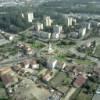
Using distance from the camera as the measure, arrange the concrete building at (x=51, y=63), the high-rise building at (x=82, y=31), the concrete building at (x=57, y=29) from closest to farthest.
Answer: the concrete building at (x=51, y=63) < the high-rise building at (x=82, y=31) < the concrete building at (x=57, y=29)

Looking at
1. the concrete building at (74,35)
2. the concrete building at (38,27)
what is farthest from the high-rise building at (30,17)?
the concrete building at (74,35)

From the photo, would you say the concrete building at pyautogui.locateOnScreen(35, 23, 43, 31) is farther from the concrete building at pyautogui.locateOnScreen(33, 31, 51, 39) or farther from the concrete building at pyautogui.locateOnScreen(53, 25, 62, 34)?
the concrete building at pyautogui.locateOnScreen(53, 25, 62, 34)

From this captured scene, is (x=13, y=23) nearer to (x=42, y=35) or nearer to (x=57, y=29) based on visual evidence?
(x=42, y=35)

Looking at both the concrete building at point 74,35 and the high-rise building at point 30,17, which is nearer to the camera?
the concrete building at point 74,35

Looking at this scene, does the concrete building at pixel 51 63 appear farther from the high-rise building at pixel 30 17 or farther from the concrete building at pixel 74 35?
the high-rise building at pixel 30 17

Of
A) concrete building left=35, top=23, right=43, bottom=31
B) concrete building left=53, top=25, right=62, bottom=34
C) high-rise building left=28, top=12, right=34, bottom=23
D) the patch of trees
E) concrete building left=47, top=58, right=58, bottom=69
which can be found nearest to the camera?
concrete building left=47, top=58, right=58, bottom=69

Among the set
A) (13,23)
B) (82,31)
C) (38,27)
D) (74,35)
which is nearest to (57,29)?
(74,35)

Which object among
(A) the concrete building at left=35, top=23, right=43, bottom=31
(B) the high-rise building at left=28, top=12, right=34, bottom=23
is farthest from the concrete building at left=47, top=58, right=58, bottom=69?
(B) the high-rise building at left=28, top=12, right=34, bottom=23

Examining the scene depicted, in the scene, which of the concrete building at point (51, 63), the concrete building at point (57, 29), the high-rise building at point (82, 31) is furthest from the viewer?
the concrete building at point (57, 29)

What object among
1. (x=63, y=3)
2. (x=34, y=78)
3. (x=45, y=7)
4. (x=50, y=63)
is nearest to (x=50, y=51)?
(x=50, y=63)

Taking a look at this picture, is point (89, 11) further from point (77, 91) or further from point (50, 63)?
point (77, 91)

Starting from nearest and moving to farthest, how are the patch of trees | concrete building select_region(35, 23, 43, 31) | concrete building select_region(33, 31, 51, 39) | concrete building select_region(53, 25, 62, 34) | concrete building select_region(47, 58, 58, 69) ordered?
1. concrete building select_region(47, 58, 58, 69)
2. concrete building select_region(33, 31, 51, 39)
3. concrete building select_region(53, 25, 62, 34)
4. concrete building select_region(35, 23, 43, 31)
5. the patch of trees
